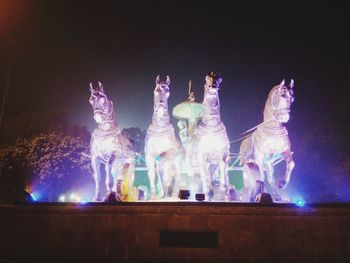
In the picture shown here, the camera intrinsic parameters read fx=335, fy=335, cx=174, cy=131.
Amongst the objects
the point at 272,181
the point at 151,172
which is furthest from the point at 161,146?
the point at 272,181

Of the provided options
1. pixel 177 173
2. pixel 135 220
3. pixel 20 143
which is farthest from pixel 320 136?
pixel 20 143

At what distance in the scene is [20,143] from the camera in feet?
63.2

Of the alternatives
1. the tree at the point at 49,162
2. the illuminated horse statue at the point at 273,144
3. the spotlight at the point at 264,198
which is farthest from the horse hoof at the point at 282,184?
the tree at the point at 49,162

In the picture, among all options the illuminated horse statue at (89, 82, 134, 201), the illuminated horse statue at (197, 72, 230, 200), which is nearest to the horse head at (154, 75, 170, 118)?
the illuminated horse statue at (197, 72, 230, 200)

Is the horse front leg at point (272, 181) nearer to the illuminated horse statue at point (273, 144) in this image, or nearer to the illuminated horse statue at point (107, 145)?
the illuminated horse statue at point (273, 144)

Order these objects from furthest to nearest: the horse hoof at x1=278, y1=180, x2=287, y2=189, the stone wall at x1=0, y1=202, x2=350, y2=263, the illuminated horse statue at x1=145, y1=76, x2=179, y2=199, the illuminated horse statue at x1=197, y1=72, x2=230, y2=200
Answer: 1. the illuminated horse statue at x1=145, y1=76, x2=179, y2=199
2. the illuminated horse statue at x1=197, y1=72, x2=230, y2=200
3. the horse hoof at x1=278, y1=180, x2=287, y2=189
4. the stone wall at x1=0, y1=202, x2=350, y2=263

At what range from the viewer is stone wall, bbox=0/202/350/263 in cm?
780

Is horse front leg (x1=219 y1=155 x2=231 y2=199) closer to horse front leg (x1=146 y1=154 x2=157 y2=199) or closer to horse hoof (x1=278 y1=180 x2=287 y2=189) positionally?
horse hoof (x1=278 y1=180 x2=287 y2=189)

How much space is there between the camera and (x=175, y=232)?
834cm

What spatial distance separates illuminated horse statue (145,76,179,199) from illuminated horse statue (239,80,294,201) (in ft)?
8.20

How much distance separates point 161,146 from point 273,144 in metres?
3.58

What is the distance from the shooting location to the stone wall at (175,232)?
25.6 ft

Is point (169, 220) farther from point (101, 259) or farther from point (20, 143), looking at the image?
point (20, 143)

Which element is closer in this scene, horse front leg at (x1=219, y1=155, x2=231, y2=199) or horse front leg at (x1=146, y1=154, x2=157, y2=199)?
horse front leg at (x1=219, y1=155, x2=231, y2=199)
